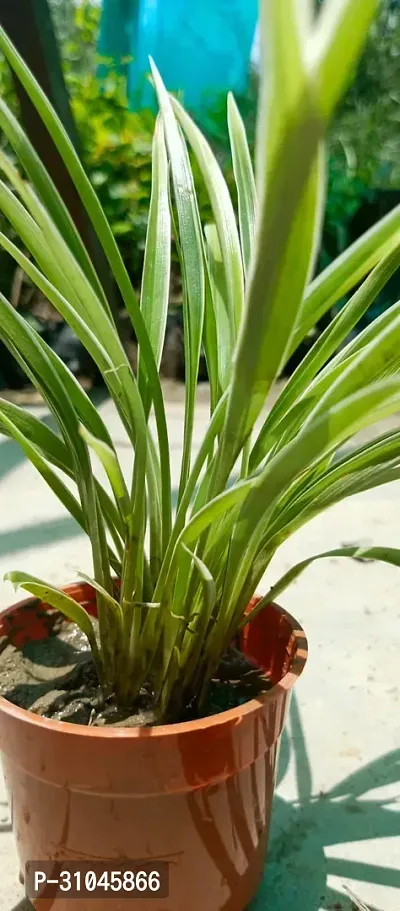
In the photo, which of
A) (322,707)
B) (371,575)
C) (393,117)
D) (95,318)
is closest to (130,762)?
(95,318)

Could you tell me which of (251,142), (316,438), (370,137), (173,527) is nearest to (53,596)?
(173,527)

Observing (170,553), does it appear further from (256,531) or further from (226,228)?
(226,228)

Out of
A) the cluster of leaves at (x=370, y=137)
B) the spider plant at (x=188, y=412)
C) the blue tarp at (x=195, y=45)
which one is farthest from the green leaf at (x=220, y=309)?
the blue tarp at (x=195, y=45)

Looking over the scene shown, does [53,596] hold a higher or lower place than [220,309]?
lower

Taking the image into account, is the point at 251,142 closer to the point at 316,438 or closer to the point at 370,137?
the point at 370,137

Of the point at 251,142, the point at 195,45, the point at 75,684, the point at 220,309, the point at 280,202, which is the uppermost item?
the point at 195,45

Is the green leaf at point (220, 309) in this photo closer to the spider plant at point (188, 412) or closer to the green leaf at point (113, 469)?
the spider plant at point (188, 412)
